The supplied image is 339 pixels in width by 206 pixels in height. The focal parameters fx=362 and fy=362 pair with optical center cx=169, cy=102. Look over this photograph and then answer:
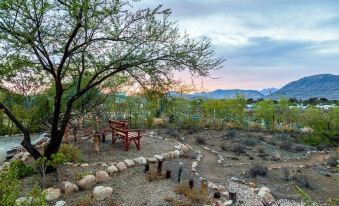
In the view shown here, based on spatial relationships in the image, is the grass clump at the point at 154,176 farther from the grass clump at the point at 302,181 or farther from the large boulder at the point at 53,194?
the grass clump at the point at 302,181

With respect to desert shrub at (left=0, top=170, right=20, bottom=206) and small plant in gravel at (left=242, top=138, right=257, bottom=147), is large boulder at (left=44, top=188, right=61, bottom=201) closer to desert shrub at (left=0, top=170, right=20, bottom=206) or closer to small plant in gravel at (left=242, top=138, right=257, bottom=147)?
desert shrub at (left=0, top=170, right=20, bottom=206)

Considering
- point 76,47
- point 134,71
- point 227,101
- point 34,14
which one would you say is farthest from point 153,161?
point 227,101

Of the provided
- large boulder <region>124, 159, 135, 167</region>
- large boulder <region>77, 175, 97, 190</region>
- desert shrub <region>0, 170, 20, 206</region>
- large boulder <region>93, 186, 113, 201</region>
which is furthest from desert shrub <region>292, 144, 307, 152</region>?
desert shrub <region>0, 170, 20, 206</region>

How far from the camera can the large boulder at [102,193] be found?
8.00 m

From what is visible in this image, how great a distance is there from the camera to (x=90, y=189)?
8703 mm

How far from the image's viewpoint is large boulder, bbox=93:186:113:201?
8.00m

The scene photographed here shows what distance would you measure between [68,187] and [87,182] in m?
0.52

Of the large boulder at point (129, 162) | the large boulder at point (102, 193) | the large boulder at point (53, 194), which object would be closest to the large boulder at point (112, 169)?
the large boulder at point (129, 162)

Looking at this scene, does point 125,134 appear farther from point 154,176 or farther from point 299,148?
point 299,148

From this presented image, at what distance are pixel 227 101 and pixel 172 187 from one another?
22.3 meters

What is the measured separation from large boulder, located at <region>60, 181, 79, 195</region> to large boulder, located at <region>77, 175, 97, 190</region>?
0.13 m

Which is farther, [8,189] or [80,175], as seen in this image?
[80,175]

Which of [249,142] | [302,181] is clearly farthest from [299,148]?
[302,181]

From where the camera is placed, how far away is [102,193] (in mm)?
8078
